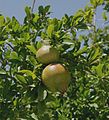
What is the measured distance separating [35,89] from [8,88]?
0.64 feet

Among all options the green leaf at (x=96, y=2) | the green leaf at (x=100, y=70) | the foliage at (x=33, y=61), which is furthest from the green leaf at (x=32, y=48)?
the green leaf at (x=96, y=2)

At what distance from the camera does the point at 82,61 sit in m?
1.76

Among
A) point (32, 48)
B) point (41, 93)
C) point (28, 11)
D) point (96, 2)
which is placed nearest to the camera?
point (41, 93)

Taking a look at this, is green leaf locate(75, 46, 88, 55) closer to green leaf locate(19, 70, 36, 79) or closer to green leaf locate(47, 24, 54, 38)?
green leaf locate(47, 24, 54, 38)

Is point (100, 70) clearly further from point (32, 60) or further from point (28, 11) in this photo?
point (28, 11)

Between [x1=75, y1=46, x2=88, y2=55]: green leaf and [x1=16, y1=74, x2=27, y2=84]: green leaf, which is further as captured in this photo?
[x1=75, y1=46, x2=88, y2=55]: green leaf

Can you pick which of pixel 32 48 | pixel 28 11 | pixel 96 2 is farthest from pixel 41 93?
pixel 96 2

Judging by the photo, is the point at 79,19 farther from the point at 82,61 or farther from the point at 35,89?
the point at 35,89

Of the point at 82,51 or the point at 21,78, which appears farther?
the point at 82,51

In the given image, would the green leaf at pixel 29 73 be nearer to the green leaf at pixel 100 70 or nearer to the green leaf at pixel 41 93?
the green leaf at pixel 41 93

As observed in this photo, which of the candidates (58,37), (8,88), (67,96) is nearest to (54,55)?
(58,37)

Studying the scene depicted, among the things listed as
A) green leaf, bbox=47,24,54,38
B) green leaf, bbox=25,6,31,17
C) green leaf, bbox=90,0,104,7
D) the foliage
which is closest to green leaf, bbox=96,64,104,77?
the foliage

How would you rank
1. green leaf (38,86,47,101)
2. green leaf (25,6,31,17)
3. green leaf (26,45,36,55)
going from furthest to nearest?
green leaf (25,6,31,17), green leaf (26,45,36,55), green leaf (38,86,47,101)

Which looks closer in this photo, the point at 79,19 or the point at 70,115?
the point at 79,19
